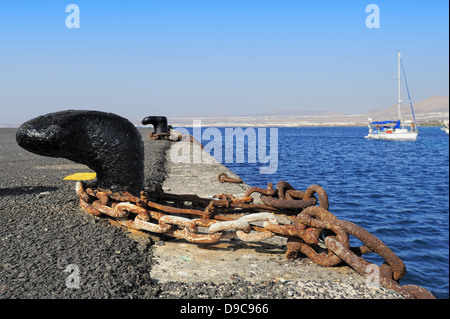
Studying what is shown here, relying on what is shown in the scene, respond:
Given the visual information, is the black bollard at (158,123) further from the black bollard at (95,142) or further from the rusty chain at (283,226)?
the rusty chain at (283,226)

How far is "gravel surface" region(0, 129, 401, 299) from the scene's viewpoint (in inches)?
88.0

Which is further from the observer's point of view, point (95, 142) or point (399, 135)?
point (399, 135)

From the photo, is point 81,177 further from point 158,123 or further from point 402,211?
point 158,123

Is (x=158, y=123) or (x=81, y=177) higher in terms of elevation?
(x=158, y=123)

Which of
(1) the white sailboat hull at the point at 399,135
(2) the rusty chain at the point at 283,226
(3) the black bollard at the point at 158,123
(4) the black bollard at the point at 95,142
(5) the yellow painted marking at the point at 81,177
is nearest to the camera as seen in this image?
(2) the rusty chain at the point at 283,226

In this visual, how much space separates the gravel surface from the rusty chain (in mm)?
145

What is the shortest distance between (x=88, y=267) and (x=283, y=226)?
1285mm

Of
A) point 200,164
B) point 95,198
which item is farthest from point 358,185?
point 95,198

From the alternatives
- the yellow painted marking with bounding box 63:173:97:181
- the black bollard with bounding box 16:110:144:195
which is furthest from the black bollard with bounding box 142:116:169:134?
the black bollard with bounding box 16:110:144:195

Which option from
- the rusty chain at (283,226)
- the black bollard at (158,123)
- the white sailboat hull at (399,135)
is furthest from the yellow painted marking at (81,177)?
the white sailboat hull at (399,135)

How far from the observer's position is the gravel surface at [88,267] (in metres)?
2.24

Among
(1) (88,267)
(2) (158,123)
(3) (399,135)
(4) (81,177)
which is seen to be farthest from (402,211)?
(3) (399,135)

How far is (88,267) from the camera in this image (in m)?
2.48

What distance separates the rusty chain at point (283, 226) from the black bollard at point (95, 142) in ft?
1.26
